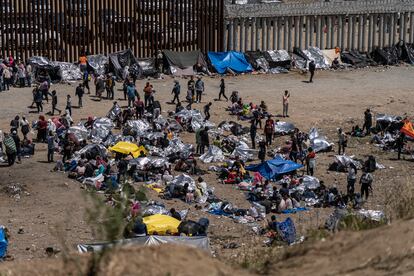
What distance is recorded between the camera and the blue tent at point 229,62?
3884cm

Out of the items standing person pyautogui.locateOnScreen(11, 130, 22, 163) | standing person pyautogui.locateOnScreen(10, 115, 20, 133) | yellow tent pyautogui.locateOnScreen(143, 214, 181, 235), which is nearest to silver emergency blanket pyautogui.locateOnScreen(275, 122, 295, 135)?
standing person pyautogui.locateOnScreen(10, 115, 20, 133)

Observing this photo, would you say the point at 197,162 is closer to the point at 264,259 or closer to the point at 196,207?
the point at 196,207

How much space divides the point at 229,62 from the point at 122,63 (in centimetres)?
477

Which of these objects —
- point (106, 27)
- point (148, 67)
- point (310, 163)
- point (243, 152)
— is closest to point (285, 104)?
point (243, 152)

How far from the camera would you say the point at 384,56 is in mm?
43031

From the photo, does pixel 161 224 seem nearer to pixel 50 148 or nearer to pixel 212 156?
pixel 50 148

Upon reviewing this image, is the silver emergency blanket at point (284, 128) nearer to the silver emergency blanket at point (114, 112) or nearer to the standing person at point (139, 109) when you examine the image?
the standing person at point (139, 109)

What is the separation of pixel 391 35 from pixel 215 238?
86.8ft

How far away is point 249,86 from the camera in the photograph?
121 feet

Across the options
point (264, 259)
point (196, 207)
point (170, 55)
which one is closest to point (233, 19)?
point (170, 55)

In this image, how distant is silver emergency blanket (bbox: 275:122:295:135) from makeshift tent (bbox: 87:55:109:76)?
881 cm

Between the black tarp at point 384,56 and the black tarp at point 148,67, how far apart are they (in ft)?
36.9

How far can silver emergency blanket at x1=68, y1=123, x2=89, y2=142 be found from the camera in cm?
2770

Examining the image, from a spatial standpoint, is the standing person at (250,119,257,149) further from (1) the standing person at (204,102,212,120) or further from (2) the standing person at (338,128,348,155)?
(2) the standing person at (338,128,348,155)
